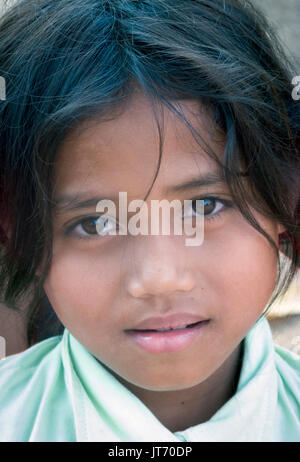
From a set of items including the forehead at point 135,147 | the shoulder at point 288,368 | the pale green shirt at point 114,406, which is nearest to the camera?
the forehead at point 135,147

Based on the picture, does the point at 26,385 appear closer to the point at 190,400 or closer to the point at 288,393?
the point at 190,400

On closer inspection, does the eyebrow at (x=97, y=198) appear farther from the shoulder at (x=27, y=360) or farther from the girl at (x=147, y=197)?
the shoulder at (x=27, y=360)

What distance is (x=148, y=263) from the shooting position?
2.35 feet

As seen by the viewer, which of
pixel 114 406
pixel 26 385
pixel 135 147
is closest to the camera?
pixel 135 147

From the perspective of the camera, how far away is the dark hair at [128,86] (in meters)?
0.73

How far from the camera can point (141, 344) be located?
0.76 metres

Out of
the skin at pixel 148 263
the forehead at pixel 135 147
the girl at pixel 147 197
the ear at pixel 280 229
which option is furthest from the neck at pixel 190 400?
the forehead at pixel 135 147

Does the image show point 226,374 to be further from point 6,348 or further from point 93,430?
point 6,348

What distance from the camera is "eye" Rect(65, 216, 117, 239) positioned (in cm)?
76

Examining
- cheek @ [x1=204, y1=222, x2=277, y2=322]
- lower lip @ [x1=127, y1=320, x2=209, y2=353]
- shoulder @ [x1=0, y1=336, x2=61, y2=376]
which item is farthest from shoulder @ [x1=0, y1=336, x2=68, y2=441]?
cheek @ [x1=204, y1=222, x2=277, y2=322]

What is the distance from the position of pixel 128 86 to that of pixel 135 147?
3.2 inches

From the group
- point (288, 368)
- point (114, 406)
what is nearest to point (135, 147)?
point (114, 406)

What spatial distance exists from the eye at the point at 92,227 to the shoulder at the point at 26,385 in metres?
0.27

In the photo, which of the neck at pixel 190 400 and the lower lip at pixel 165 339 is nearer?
the lower lip at pixel 165 339
